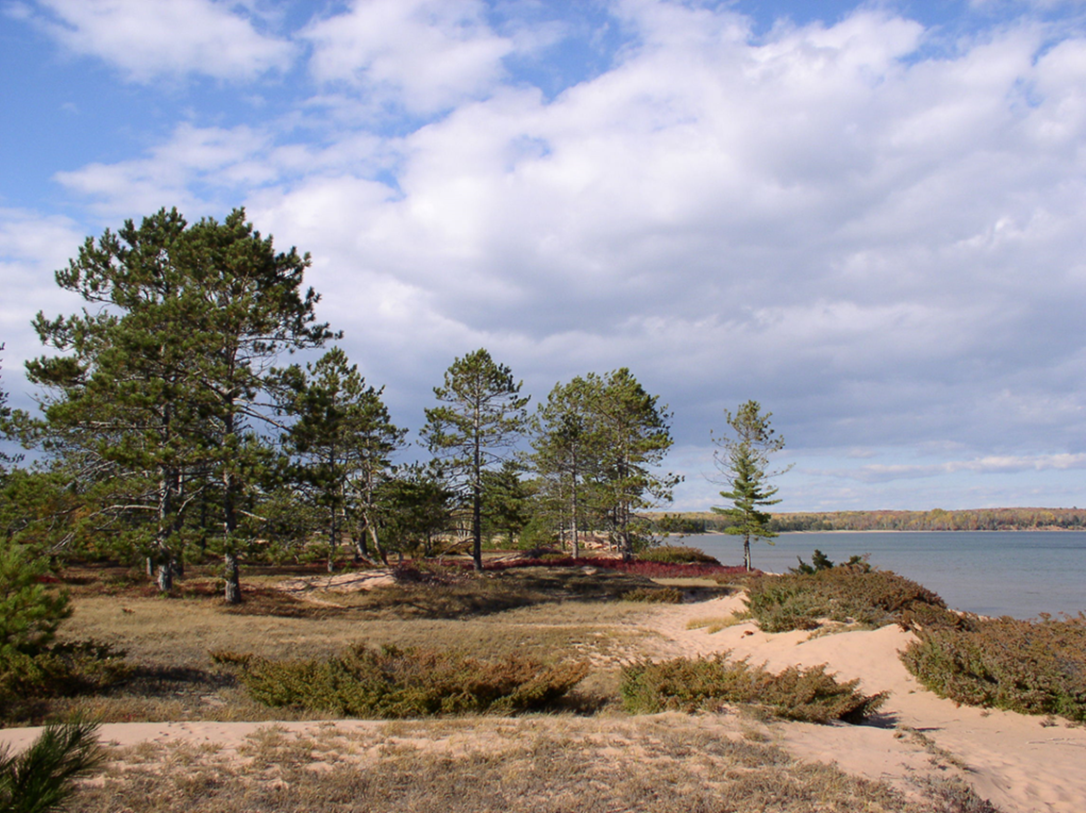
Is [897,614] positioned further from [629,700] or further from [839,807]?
[839,807]

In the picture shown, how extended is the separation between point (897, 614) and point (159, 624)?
56.8 feet

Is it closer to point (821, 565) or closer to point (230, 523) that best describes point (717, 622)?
point (821, 565)

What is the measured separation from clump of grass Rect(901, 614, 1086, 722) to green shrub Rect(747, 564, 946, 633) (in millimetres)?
3077

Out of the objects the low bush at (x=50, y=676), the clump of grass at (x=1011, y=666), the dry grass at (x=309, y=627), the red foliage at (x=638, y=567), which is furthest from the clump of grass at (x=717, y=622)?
the low bush at (x=50, y=676)

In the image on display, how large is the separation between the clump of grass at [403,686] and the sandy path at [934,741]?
3221 millimetres

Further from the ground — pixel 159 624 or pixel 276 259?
pixel 276 259

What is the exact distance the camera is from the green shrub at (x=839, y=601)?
15.2 meters

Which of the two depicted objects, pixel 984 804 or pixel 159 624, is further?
pixel 159 624

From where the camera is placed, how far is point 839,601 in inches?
638

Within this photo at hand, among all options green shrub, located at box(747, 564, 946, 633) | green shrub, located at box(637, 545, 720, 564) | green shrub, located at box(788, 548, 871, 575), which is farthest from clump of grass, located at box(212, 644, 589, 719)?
green shrub, located at box(637, 545, 720, 564)

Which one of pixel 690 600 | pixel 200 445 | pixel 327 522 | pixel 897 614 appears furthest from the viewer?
pixel 690 600

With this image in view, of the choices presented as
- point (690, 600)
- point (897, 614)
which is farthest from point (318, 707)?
point (690, 600)

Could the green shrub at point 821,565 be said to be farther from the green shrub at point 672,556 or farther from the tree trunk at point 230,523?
the tree trunk at point 230,523

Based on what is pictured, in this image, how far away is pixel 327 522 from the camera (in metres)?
19.5
